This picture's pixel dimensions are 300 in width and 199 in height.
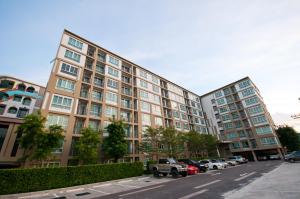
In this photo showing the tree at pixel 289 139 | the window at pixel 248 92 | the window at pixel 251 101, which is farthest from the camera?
the window at pixel 248 92

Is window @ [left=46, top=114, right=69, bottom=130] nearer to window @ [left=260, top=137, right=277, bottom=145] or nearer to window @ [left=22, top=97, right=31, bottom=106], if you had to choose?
window @ [left=22, top=97, right=31, bottom=106]

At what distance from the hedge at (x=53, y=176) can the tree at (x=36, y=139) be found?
10.4ft

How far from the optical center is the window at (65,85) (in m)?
24.2

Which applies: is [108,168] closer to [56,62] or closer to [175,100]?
[56,62]

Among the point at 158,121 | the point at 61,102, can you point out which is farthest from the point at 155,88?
the point at 61,102

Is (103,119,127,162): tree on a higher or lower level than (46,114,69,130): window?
lower

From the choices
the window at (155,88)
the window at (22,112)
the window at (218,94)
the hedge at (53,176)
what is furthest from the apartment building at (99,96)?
the window at (218,94)

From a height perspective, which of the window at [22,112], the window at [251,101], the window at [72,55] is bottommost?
the window at [22,112]

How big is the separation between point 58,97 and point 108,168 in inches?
530

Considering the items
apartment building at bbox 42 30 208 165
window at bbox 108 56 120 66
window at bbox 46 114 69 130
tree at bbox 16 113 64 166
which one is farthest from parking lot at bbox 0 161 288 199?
window at bbox 108 56 120 66

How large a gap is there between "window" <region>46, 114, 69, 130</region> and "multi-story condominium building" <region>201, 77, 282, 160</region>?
48.3 meters

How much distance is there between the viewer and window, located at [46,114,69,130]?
70.8ft

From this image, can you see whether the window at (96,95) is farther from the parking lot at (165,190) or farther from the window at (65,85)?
the parking lot at (165,190)

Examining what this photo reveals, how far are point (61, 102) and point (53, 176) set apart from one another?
11806 mm
